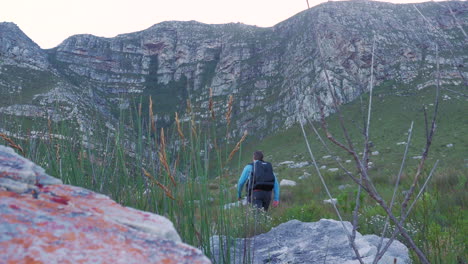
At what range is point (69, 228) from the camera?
0.86 metres

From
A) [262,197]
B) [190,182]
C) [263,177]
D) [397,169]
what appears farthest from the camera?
[397,169]

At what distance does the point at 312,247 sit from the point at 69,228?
9.10 feet

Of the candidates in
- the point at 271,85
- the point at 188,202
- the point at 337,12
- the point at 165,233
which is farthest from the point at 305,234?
the point at 337,12

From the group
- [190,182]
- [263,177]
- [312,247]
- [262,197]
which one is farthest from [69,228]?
[262,197]

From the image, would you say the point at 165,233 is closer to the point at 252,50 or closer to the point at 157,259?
the point at 157,259

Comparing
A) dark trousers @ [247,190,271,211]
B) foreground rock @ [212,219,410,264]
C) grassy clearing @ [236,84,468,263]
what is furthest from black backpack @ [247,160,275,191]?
foreground rock @ [212,219,410,264]

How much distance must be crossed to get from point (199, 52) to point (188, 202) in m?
74.9

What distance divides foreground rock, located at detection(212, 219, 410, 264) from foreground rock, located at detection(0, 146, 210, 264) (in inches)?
64.0

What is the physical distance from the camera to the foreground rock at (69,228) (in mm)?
769

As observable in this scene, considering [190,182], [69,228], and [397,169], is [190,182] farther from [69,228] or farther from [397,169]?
[397,169]

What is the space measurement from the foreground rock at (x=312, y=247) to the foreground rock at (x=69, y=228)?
1.63 metres

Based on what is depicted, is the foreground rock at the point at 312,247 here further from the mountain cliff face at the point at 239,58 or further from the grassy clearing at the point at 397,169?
the mountain cliff face at the point at 239,58

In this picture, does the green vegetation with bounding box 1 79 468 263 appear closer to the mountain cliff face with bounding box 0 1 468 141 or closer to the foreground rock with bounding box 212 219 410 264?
the foreground rock with bounding box 212 219 410 264

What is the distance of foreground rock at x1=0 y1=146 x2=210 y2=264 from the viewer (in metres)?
0.77
